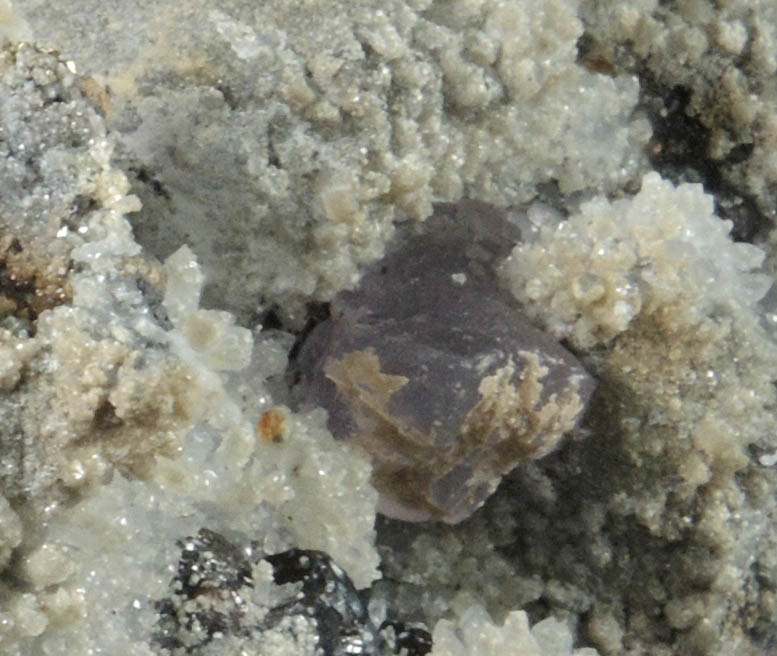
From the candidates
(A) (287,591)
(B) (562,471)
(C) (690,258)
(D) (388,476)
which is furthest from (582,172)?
(A) (287,591)

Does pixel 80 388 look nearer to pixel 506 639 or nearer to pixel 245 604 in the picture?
pixel 245 604

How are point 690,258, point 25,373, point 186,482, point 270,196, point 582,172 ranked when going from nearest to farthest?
point 25,373 → point 186,482 → point 270,196 → point 690,258 → point 582,172

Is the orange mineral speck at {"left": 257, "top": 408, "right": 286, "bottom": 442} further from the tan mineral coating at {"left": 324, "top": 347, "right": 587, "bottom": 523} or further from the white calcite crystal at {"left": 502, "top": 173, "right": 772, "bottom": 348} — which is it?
the white calcite crystal at {"left": 502, "top": 173, "right": 772, "bottom": 348}

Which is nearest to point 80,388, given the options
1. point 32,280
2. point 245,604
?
point 32,280

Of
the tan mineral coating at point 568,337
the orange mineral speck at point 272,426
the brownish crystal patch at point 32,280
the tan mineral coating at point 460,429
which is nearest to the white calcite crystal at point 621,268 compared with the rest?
the tan mineral coating at point 568,337

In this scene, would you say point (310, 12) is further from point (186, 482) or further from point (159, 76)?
point (186, 482)

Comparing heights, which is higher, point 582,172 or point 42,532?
point 582,172
